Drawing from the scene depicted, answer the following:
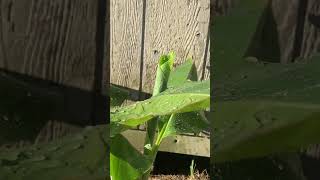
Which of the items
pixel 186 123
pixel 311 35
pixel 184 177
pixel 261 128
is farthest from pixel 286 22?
pixel 184 177

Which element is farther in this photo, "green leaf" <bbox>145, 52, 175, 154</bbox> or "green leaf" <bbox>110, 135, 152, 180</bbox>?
"green leaf" <bbox>145, 52, 175, 154</bbox>

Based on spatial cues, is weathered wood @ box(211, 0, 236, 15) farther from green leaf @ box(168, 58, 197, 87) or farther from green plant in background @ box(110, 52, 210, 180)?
green leaf @ box(168, 58, 197, 87)

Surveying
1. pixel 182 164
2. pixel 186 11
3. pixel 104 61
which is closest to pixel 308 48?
pixel 104 61

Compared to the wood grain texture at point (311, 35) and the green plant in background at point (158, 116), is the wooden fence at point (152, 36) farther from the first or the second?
the wood grain texture at point (311, 35)

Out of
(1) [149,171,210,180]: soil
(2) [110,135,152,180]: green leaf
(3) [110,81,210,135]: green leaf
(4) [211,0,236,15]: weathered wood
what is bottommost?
(1) [149,171,210,180]: soil

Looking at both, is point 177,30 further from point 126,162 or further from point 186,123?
point 126,162

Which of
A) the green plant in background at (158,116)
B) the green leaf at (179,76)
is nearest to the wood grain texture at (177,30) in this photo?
the green plant in background at (158,116)

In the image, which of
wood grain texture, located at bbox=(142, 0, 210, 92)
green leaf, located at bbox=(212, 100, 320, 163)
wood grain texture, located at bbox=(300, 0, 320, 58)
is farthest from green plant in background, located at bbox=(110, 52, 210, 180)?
wood grain texture, located at bbox=(142, 0, 210, 92)
